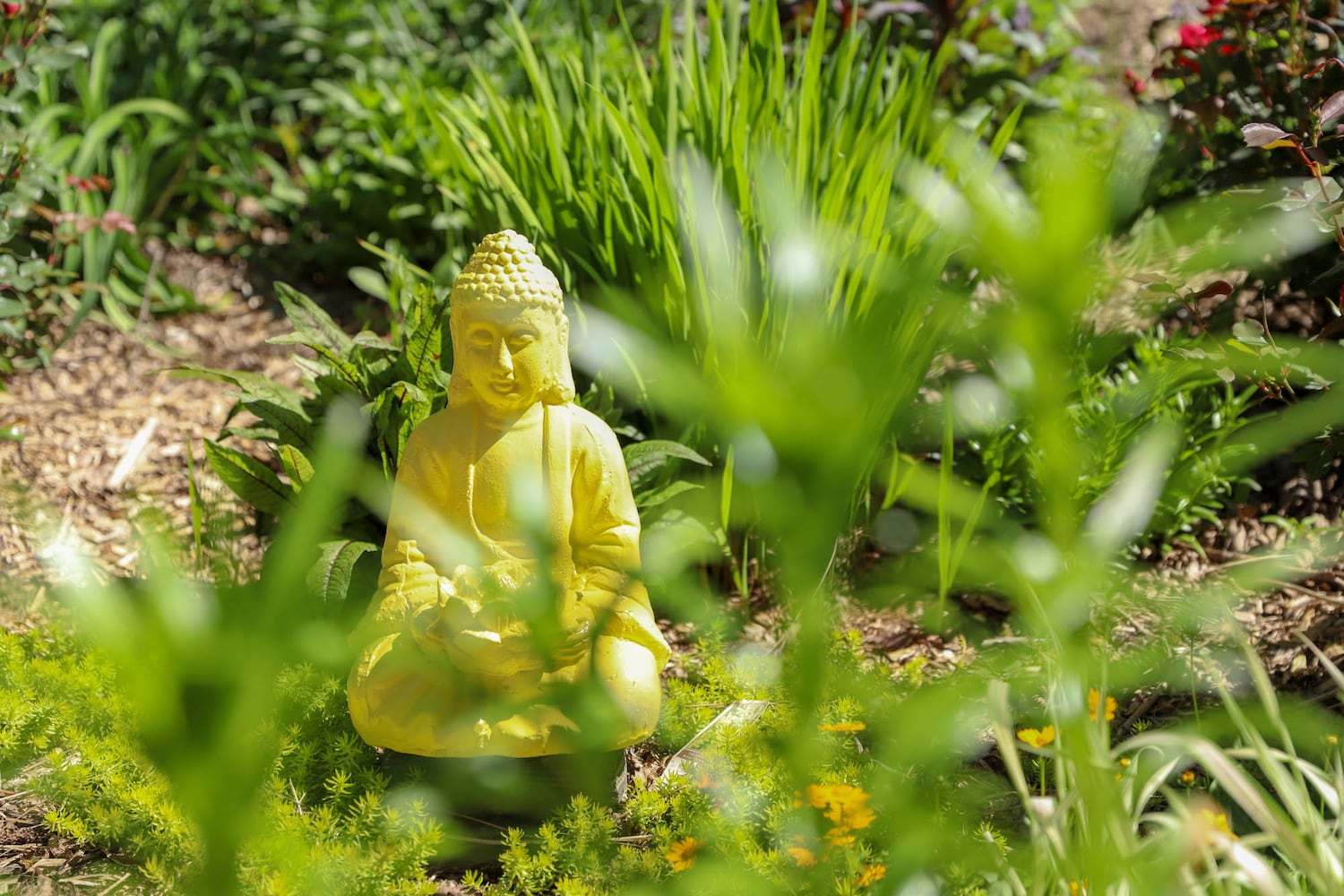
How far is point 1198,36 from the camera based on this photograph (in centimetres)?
267

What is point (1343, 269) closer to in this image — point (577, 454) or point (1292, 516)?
point (1292, 516)

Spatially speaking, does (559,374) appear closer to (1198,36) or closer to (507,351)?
(507,351)

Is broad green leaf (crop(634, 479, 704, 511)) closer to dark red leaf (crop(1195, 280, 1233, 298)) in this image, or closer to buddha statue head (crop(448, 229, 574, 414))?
buddha statue head (crop(448, 229, 574, 414))

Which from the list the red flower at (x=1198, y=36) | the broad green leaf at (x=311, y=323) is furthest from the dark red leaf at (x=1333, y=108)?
the broad green leaf at (x=311, y=323)

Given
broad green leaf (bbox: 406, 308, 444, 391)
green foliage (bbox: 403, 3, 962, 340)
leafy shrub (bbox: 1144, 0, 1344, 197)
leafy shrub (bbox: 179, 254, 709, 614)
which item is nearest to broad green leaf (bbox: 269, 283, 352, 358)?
leafy shrub (bbox: 179, 254, 709, 614)

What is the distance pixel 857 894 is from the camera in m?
1.40

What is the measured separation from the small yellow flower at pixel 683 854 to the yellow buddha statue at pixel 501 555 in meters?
0.16

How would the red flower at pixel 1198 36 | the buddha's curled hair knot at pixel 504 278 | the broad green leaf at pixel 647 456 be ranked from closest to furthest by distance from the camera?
the buddha's curled hair knot at pixel 504 278 → the broad green leaf at pixel 647 456 → the red flower at pixel 1198 36

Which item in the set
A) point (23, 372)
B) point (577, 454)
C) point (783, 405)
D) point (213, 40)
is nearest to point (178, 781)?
point (783, 405)

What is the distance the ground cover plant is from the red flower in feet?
0.93

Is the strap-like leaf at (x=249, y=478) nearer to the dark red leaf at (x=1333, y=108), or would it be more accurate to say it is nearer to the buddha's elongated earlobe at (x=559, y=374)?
the buddha's elongated earlobe at (x=559, y=374)

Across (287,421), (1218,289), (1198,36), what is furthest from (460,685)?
(1198,36)

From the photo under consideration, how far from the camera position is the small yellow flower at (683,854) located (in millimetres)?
1501

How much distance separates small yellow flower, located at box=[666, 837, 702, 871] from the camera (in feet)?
4.92
